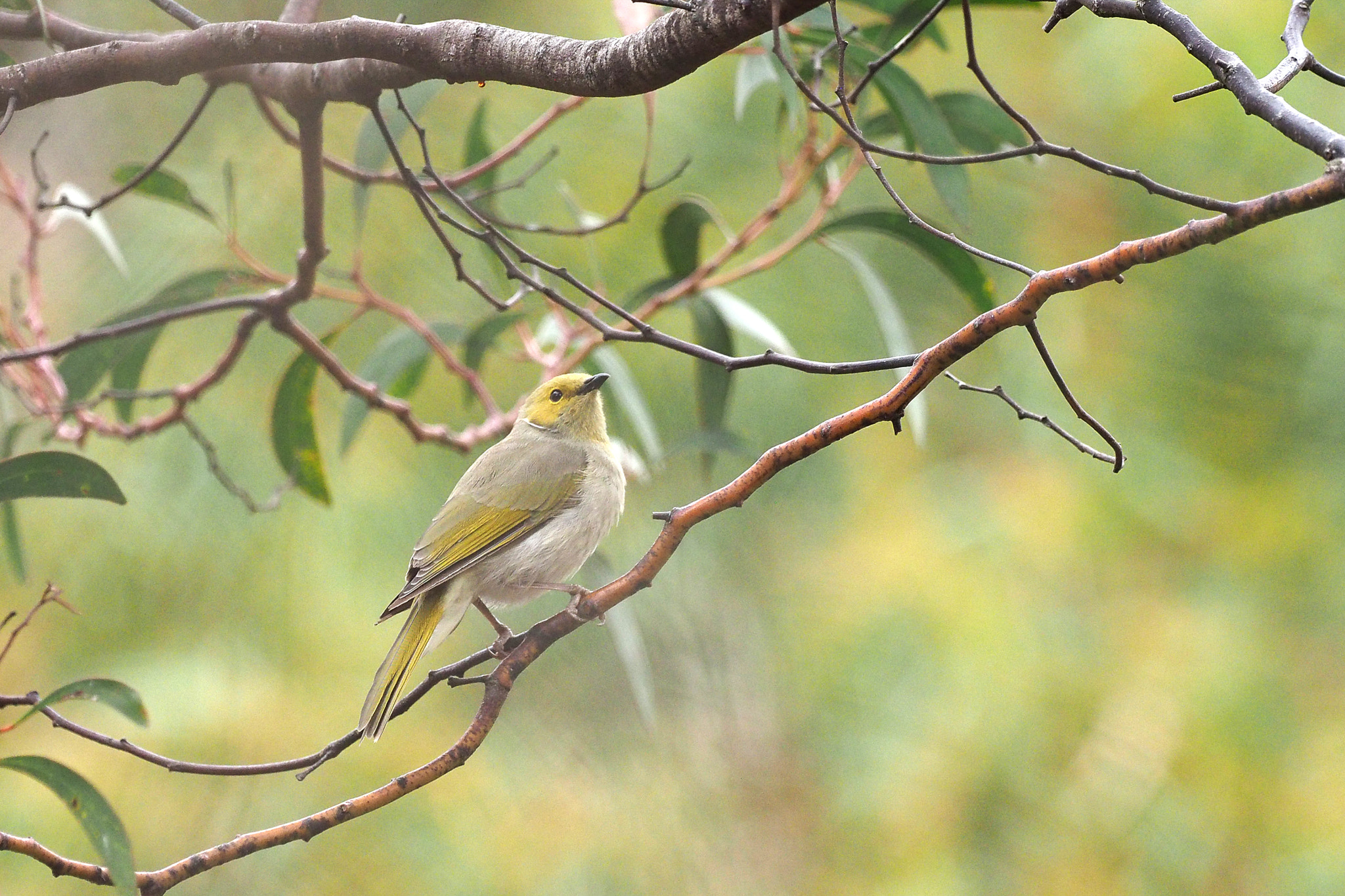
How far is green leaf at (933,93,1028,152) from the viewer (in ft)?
5.95

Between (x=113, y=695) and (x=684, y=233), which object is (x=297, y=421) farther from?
(x=113, y=695)

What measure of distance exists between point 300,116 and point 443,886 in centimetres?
225

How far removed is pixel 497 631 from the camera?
4.78ft

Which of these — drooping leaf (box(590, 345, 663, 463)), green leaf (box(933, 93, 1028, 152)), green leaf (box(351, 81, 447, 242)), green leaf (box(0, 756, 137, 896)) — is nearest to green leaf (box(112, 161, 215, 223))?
green leaf (box(351, 81, 447, 242))

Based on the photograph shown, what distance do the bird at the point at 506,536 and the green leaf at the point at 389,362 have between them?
1.08 feet

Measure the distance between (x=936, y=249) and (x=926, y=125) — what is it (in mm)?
244

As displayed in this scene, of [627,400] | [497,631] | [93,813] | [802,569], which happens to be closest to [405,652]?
[497,631]

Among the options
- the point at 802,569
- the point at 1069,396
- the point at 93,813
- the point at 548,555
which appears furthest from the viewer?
the point at 802,569

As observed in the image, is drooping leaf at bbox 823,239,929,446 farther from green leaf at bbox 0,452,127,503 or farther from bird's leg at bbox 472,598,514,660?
green leaf at bbox 0,452,127,503

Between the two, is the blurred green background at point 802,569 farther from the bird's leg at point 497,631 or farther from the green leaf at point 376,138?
the bird's leg at point 497,631

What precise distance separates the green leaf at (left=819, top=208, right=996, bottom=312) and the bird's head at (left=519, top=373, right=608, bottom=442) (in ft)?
1.58

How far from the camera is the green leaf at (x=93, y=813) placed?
96cm

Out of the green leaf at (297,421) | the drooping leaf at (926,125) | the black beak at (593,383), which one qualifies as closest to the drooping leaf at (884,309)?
the drooping leaf at (926,125)

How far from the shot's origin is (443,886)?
2.95 m
